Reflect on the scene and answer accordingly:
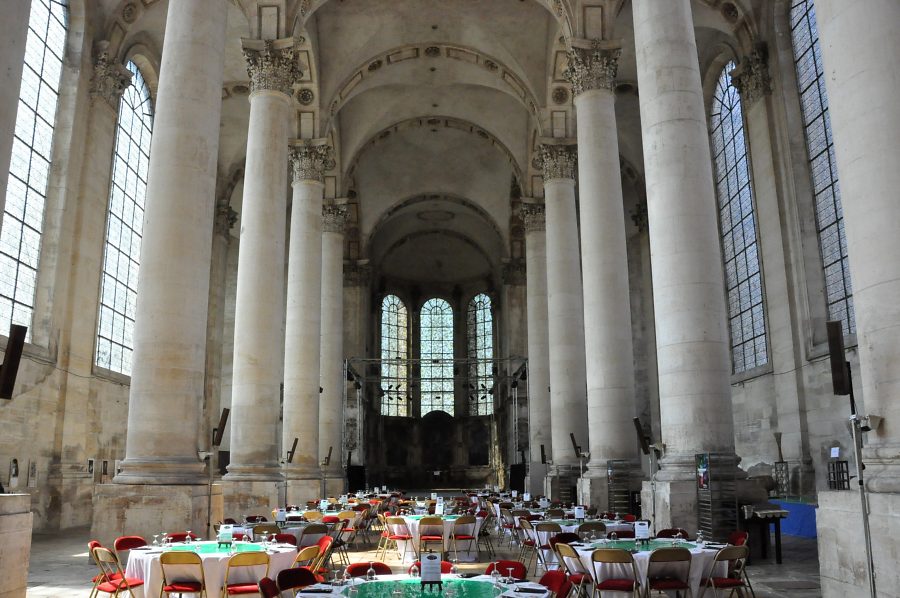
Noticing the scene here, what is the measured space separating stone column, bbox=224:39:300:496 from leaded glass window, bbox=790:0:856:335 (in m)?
14.2

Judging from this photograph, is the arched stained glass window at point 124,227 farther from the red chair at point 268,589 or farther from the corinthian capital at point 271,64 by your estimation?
the red chair at point 268,589

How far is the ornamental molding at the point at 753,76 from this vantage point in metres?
21.9

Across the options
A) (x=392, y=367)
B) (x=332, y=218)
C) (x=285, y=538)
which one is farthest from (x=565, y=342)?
(x=392, y=367)

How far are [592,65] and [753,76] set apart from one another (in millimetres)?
6196

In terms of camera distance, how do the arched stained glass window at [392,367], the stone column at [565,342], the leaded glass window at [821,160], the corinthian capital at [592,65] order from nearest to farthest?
the corinthian capital at [592,65] → the leaded glass window at [821,160] → the stone column at [565,342] → the arched stained glass window at [392,367]

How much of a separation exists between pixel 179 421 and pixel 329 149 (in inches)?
653

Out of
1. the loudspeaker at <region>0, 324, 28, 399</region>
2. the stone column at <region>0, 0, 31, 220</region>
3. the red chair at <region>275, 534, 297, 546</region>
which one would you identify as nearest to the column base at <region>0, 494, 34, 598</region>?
the loudspeaker at <region>0, 324, 28, 399</region>

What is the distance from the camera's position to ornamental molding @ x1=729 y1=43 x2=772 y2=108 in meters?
21.9

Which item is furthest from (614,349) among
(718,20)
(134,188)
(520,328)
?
(520,328)

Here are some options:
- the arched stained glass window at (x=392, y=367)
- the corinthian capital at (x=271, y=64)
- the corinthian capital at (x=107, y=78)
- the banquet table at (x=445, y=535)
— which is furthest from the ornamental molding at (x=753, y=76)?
the arched stained glass window at (x=392, y=367)

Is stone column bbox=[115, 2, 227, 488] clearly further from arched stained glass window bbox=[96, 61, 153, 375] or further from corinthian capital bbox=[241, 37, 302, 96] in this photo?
arched stained glass window bbox=[96, 61, 153, 375]

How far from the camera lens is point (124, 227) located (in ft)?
80.2

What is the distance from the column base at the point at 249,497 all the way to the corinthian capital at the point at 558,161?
13.9m

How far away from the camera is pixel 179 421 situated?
37.0 ft
